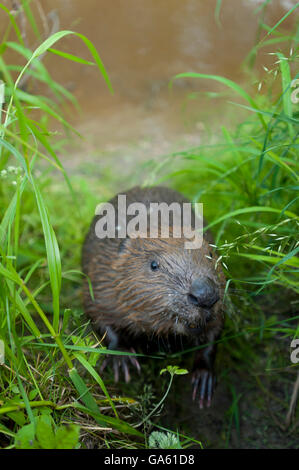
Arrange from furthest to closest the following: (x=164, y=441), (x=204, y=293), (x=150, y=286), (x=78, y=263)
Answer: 1. (x=78, y=263)
2. (x=150, y=286)
3. (x=204, y=293)
4. (x=164, y=441)

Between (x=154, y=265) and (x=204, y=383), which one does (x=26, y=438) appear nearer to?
(x=154, y=265)

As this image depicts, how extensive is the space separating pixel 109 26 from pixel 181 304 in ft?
18.2

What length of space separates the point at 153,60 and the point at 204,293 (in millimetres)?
5570

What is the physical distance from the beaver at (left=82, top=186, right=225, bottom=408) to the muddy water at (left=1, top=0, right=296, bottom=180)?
316 centimetres

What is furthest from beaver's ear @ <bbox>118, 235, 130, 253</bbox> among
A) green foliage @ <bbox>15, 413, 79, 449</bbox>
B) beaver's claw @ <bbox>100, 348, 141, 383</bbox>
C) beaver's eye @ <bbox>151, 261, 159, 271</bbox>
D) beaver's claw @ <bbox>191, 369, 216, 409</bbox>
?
green foliage @ <bbox>15, 413, 79, 449</bbox>

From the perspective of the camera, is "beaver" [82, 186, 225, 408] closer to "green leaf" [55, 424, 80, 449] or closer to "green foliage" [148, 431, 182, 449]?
"green foliage" [148, 431, 182, 449]

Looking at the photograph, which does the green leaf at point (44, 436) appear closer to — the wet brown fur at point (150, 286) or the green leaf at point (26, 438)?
the green leaf at point (26, 438)

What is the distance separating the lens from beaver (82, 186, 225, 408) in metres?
2.74

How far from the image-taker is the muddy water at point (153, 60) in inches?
264

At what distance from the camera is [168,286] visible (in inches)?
110

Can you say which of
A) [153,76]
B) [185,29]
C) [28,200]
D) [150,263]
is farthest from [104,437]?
[185,29]

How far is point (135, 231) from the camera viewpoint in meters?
3.33

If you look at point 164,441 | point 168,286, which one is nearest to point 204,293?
point 168,286

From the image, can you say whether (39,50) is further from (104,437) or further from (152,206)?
(104,437)
